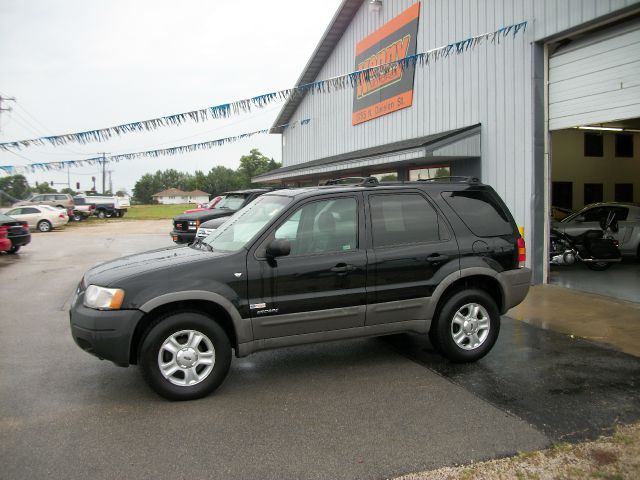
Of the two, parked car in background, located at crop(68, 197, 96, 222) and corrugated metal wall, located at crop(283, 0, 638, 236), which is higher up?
corrugated metal wall, located at crop(283, 0, 638, 236)

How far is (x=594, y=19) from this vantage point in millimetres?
8258

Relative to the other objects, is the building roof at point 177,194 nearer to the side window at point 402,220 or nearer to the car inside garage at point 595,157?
the car inside garage at point 595,157

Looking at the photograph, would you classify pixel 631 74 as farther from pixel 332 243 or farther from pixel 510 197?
pixel 332 243

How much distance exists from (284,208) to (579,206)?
1588 cm

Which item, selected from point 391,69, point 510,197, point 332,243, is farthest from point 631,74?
point 391,69

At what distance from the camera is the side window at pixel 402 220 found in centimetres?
529

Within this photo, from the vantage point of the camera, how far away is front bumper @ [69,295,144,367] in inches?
172

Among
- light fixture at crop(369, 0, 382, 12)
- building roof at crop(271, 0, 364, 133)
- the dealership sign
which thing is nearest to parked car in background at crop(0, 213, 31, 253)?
building roof at crop(271, 0, 364, 133)

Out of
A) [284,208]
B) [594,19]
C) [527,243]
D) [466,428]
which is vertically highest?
[594,19]

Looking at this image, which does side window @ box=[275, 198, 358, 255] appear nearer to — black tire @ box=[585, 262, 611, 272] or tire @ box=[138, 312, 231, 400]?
tire @ box=[138, 312, 231, 400]

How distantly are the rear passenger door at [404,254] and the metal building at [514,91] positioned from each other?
4745 millimetres

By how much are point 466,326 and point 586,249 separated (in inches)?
289

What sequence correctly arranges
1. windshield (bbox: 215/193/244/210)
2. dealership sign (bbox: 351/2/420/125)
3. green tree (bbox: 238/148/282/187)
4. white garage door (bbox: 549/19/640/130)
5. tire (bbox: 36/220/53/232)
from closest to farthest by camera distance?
white garage door (bbox: 549/19/640/130), dealership sign (bbox: 351/2/420/125), windshield (bbox: 215/193/244/210), tire (bbox: 36/220/53/232), green tree (bbox: 238/148/282/187)

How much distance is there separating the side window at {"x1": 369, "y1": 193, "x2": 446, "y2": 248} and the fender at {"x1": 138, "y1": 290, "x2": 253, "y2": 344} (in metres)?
1.45
